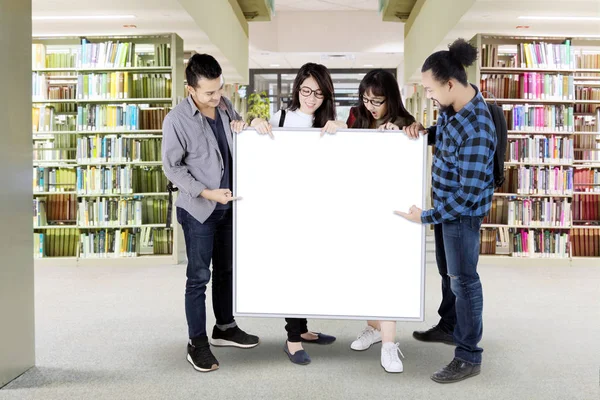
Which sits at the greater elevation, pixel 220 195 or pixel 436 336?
pixel 220 195

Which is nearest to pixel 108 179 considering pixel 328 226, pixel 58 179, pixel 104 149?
pixel 104 149

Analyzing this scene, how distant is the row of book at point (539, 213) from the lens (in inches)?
277

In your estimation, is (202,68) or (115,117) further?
(115,117)

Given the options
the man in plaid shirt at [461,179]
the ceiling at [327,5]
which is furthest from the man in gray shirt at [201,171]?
the ceiling at [327,5]

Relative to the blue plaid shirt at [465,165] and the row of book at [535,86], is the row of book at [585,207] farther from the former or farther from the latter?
the blue plaid shirt at [465,165]

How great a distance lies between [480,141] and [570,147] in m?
4.64

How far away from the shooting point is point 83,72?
6.99 meters

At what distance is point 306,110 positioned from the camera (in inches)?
126

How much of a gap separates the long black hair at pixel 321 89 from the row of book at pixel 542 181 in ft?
14.3

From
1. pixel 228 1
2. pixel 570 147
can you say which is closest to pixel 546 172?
pixel 570 147

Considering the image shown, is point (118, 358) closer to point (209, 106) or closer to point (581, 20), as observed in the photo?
point (209, 106)

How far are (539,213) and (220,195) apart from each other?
4.95 metres

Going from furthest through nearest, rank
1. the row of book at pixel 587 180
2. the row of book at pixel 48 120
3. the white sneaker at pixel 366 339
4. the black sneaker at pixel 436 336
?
the row of book at pixel 587 180, the row of book at pixel 48 120, the black sneaker at pixel 436 336, the white sneaker at pixel 366 339

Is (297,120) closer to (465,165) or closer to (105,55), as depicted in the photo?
(465,165)
